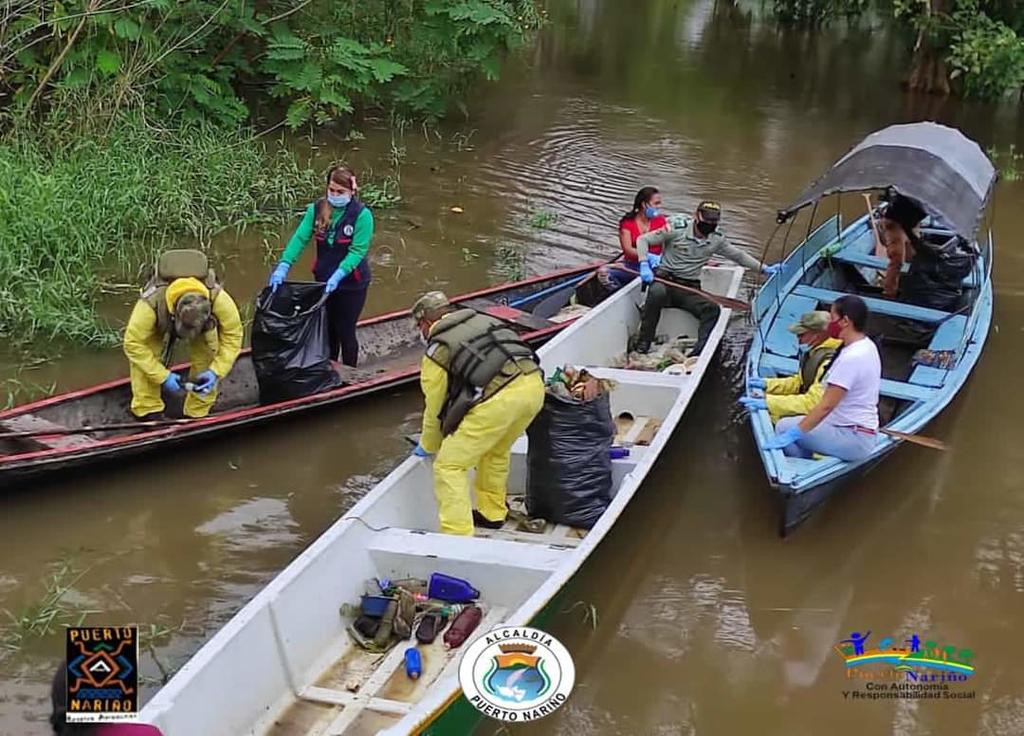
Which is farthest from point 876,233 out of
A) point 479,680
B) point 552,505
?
point 479,680

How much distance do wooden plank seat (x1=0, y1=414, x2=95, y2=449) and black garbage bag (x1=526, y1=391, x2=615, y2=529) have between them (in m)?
2.70

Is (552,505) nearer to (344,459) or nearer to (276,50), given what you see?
(344,459)

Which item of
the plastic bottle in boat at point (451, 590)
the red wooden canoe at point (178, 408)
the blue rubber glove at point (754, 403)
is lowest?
the plastic bottle in boat at point (451, 590)

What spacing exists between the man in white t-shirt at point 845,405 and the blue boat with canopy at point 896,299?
0.10 m

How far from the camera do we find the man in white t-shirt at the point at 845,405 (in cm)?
636

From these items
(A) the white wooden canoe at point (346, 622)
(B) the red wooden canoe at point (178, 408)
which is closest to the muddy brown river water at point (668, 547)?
(B) the red wooden canoe at point (178, 408)

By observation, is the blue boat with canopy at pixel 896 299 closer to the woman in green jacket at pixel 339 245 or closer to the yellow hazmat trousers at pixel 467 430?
the yellow hazmat trousers at pixel 467 430

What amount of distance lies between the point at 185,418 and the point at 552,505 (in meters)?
2.54

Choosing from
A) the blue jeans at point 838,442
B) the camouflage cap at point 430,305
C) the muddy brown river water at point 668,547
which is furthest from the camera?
the blue jeans at point 838,442

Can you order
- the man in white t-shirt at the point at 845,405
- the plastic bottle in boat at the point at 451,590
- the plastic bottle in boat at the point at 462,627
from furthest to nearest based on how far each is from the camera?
the man in white t-shirt at the point at 845,405, the plastic bottle in boat at the point at 451,590, the plastic bottle in boat at the point at 462,627

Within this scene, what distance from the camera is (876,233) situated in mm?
9602

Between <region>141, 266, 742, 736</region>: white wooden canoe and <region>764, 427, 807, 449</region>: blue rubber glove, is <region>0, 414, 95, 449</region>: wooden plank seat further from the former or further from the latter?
<region>764, 427, 807, 449</region>: blue rubber glove

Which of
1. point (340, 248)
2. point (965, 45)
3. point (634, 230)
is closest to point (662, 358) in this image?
point (634, 230)

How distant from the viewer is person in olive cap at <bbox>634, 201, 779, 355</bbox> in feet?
28.4
